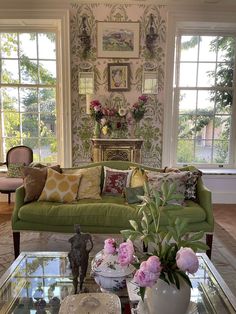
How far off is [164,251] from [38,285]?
871 mm

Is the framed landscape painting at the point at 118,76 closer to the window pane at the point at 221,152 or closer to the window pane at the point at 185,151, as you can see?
the window pane at the point at 185,151

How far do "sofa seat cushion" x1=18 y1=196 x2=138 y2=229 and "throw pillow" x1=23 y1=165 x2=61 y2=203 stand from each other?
0.63 feet

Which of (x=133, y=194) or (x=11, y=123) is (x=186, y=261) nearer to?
(x=133, y=194)

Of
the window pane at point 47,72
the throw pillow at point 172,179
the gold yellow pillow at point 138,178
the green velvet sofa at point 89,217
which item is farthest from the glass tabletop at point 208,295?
Result: the window pane at point 47,72

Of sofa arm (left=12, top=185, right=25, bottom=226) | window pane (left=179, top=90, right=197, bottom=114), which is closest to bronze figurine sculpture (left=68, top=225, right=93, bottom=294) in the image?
sofa arm (left=12, top=185, right=25, bottom=226)

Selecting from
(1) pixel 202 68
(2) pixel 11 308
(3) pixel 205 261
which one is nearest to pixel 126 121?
(1) pixel 202 68

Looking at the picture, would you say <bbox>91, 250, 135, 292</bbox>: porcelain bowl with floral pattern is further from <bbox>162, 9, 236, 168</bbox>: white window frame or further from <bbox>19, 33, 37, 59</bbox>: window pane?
<bbox>19, 33, 37, 59</bbox>: window pane

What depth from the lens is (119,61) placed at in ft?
15.3

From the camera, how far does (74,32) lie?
460 centimetres

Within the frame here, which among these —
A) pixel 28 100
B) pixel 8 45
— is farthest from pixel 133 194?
pixel 8 45

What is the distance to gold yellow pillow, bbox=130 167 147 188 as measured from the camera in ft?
10.4

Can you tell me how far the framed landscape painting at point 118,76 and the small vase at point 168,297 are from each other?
3.77m

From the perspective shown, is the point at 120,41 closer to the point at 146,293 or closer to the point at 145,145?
the point at 145,145

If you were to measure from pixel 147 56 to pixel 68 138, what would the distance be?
1758 mm
